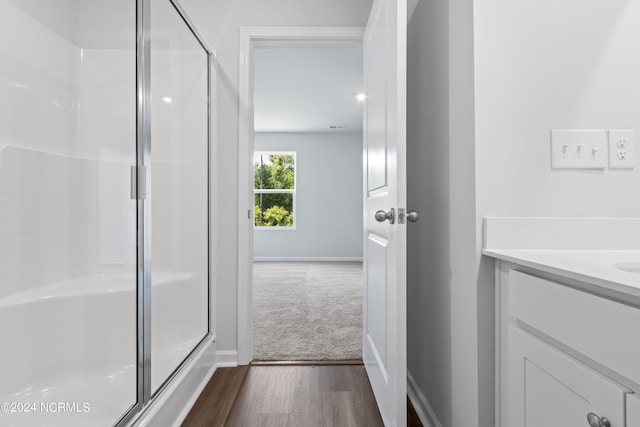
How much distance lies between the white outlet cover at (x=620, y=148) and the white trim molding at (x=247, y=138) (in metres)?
1.56

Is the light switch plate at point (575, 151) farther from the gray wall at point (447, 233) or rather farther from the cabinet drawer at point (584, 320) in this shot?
the cabinet drawer at point (584, 320)

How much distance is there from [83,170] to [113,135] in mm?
363

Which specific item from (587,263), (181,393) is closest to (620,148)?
(587,263)

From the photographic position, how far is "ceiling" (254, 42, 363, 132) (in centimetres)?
345

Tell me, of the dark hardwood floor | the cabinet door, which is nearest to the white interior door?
the dark hardwood floor

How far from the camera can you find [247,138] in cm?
215

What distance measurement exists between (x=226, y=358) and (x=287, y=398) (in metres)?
0.56

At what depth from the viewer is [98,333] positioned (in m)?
1.62

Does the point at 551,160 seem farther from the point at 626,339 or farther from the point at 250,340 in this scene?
the point at 250,340

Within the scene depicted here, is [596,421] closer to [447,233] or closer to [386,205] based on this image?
[447,233]

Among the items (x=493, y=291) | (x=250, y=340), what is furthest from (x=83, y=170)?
(x=493, y=291)

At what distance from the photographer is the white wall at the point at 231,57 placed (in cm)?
214

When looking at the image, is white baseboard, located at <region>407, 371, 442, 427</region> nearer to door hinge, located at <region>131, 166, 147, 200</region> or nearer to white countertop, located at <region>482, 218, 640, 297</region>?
white countertop, located at <region>482, 218, 640, 297</region>

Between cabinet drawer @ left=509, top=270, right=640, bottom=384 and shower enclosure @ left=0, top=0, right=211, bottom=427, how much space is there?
1.35 m
